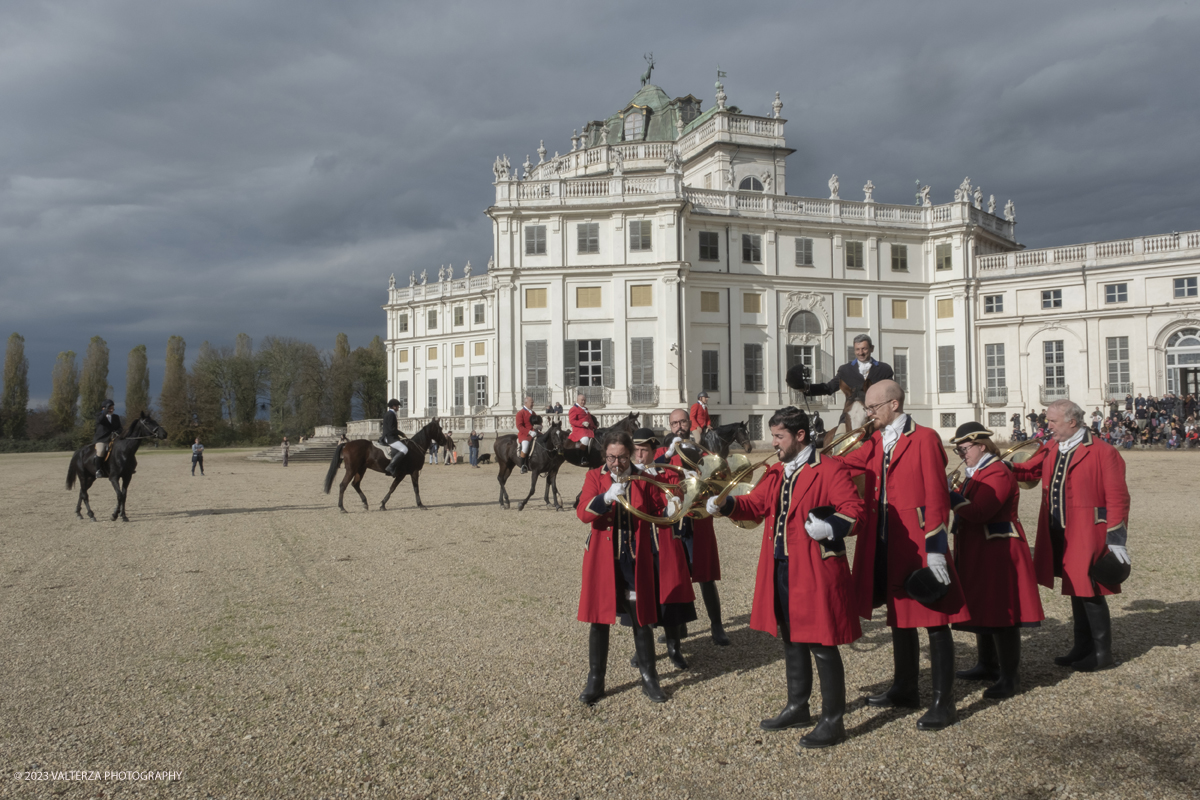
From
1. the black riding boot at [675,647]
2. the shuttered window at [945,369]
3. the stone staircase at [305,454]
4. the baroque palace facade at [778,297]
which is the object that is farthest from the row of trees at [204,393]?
the black riding boot at [675,647]

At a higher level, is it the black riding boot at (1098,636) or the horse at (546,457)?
the horse at (546,457)

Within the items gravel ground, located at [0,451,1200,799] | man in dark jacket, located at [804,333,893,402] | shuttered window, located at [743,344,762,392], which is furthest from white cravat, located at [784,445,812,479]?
Result: shuttered window, located at [743,344,762,392]

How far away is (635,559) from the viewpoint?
4367 mm

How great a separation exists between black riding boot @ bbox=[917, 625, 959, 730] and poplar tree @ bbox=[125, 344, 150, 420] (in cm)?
7256

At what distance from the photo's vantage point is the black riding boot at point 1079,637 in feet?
16.1

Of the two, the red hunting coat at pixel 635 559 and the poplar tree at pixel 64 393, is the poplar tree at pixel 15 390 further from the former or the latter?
the red hunting coat at pixel 635 559

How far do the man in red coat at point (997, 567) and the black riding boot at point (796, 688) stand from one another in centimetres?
107

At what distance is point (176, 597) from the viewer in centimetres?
726

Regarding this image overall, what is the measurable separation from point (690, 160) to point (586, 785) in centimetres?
4135

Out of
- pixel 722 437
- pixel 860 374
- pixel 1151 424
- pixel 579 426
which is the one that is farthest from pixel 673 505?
pixel 1151 424

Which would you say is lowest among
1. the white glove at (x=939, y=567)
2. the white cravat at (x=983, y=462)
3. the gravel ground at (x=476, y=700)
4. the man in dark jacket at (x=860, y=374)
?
the gravel ground at (x=476, y=700)

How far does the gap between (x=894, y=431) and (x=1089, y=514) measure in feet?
5.87

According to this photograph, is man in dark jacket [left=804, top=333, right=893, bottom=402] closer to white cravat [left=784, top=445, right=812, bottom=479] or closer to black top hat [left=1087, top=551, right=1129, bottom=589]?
black top hat [left=1087, top=551, right=1129, bottom=589]

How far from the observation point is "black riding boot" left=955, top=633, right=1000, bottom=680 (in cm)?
474
